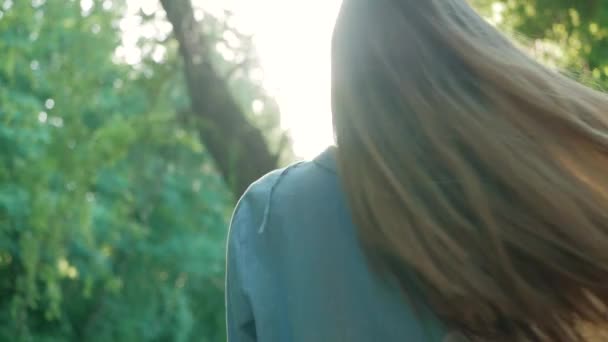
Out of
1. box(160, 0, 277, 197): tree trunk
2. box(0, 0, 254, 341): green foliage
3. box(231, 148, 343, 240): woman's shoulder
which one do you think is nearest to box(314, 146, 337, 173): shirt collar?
box(231, 148, 343, 240): woman's shoulder

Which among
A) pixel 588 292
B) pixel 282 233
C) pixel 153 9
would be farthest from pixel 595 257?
pixel 153 9

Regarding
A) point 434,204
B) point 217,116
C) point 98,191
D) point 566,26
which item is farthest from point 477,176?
point 98,191

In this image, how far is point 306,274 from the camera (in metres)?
1.25

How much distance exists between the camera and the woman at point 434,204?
115 cm

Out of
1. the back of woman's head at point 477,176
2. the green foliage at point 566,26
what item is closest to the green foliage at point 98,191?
the green foliage at point 566,26

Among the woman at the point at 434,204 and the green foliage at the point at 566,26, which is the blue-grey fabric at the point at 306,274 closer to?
the woman at the point at 434,204

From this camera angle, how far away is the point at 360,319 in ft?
3.99

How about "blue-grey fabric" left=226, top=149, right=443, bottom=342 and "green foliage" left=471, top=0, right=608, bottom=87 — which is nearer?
"blue-grey fabric" left=226, top=149, right=443, bottom=342

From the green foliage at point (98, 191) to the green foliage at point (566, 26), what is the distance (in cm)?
249

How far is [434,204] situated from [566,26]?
3694mm

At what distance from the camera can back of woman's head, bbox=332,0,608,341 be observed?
1.15 m

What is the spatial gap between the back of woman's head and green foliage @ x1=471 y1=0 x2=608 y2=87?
281 cm

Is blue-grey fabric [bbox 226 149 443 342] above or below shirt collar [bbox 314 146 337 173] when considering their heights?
below

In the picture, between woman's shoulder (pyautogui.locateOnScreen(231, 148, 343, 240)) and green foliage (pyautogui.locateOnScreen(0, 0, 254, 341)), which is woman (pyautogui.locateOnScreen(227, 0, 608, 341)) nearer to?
woman's shoulder (pyautogui.locateOnScreen(231, 148, 343, 240))
